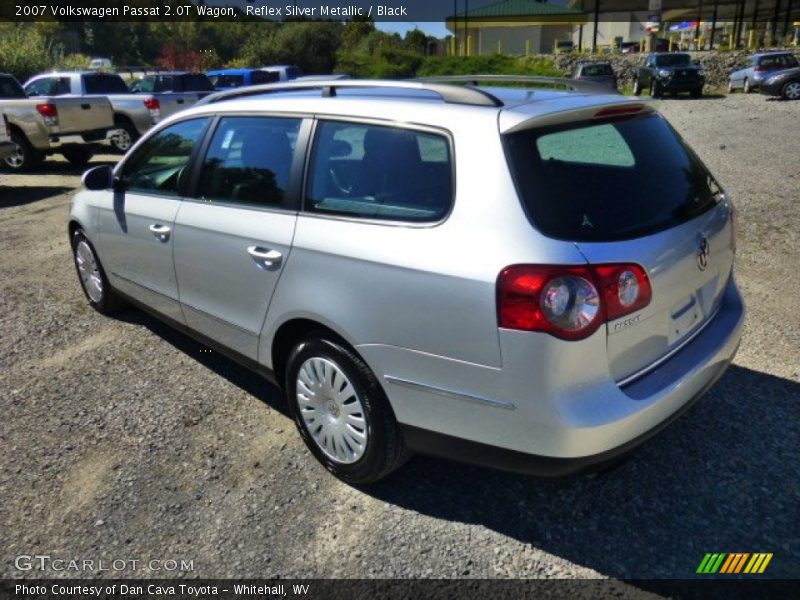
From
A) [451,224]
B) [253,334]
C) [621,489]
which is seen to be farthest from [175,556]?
[621,489]

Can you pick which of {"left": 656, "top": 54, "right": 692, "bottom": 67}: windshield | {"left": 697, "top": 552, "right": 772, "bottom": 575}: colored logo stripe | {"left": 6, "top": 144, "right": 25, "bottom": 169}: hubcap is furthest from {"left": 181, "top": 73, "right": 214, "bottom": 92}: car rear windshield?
{"left": 656, "top": 54, "right": 692, "bottom": 67}: windshield

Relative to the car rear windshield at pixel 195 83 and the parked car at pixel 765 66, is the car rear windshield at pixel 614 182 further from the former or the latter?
the parked car at pixel 765 66

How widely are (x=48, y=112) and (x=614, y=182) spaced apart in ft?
40.5

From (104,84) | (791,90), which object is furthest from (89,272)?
(791,90)

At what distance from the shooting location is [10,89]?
1289cm

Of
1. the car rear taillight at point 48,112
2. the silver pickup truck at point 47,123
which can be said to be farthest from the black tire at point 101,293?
the silver pickup truck at point 47,123

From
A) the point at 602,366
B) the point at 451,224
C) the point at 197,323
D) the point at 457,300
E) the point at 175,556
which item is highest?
the point at 451,224

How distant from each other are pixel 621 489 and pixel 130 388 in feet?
9.54

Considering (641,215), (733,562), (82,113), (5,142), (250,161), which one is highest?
(250,161)

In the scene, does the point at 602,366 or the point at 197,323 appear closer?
the point at 602,366

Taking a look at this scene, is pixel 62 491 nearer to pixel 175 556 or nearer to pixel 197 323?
pixel 175 556

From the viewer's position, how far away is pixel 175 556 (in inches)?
106

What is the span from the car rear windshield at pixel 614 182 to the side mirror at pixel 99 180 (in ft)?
10.2

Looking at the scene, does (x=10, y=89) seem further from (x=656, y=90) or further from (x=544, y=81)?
(x=656, y=90)
